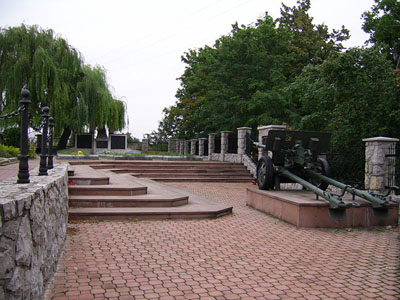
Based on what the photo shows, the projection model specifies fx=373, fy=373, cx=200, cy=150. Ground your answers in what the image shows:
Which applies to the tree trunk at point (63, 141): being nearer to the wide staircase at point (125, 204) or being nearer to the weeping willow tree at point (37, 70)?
the weeping willow tree at point (37, 70)

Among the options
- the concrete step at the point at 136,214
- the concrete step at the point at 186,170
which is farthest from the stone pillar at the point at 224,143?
the concrete step at the point at 136,214

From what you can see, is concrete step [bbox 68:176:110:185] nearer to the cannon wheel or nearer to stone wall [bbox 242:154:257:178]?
the cannon wheel

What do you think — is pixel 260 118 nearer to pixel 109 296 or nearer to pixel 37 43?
pixel 37 43

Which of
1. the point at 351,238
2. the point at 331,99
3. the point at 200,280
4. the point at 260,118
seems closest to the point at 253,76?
the point at 260,118

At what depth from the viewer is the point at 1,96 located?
846 inches

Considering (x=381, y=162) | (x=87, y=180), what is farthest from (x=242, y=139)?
(x=87, y=180)

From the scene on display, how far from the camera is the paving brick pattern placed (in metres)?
3.60

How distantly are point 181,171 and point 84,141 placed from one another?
474 inches

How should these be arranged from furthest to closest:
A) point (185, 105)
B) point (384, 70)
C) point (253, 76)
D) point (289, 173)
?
point (185, 105) → point (253, 76) → point (384, 70) → point (289, 173)

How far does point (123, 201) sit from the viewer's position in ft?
24.2

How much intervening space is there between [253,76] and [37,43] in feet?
42.1

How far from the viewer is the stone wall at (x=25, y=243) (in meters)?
2.12

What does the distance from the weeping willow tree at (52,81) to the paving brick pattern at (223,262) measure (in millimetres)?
17358

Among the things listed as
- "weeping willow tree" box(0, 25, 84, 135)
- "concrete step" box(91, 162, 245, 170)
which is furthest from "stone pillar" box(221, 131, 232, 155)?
"weeping willow tree" box(0, 25, 84, 135)
